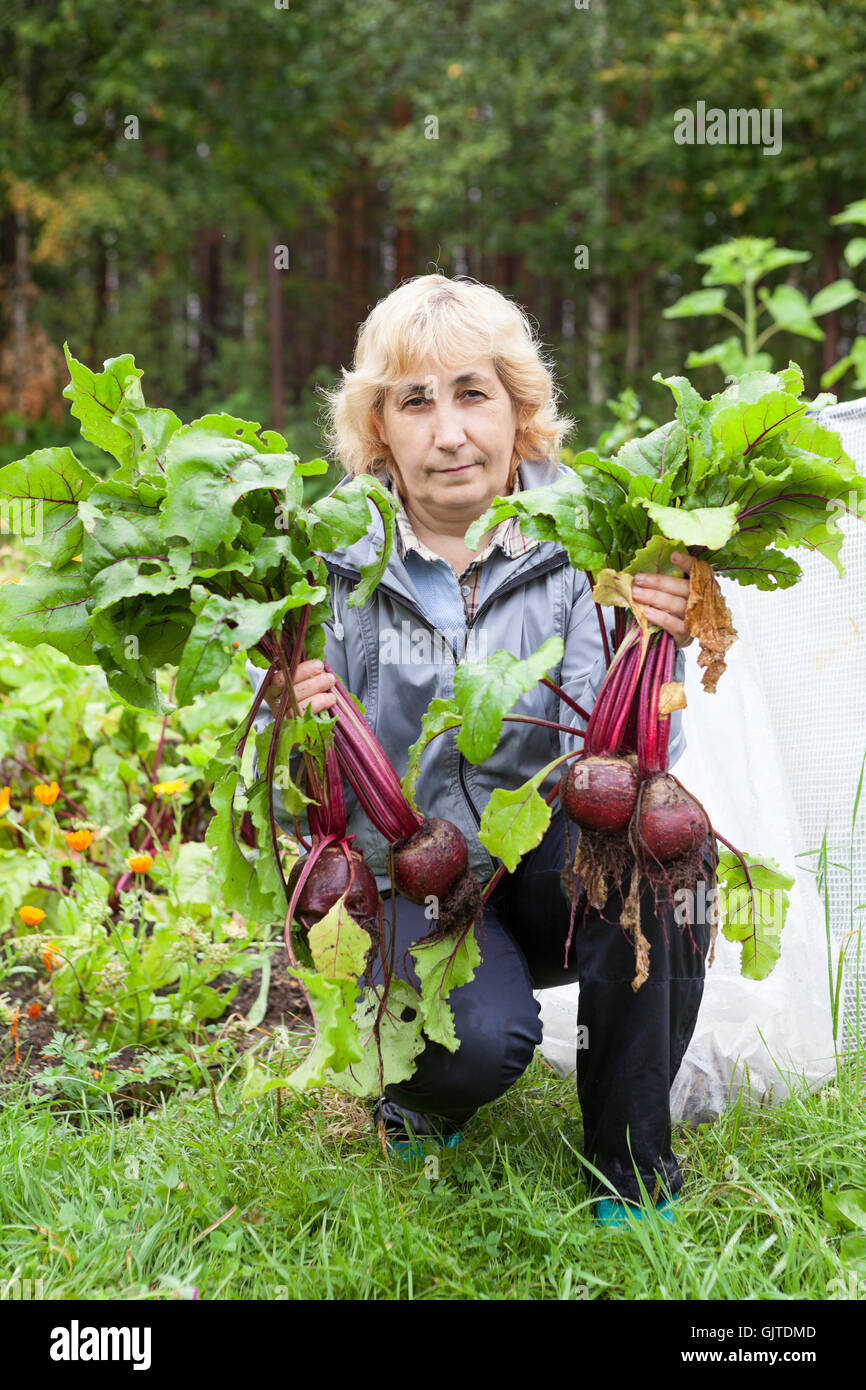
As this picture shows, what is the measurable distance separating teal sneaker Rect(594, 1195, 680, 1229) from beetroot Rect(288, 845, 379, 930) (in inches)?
24.2

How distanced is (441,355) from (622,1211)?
154cm

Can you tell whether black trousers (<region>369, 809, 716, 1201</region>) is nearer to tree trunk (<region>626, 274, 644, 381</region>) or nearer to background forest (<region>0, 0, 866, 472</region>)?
background forest (<region>0, 0, 866, 472</region>)

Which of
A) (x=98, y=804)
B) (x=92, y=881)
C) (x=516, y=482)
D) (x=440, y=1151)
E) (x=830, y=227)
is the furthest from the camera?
(x=830, y=227)

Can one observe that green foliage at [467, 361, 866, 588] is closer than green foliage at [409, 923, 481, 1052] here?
Yes

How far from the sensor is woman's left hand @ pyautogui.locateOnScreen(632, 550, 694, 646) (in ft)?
5.49

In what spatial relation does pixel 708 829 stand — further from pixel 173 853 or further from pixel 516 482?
pixel 173 853

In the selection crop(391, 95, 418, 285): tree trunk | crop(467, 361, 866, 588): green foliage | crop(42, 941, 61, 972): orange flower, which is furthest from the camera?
crop(391, 95, 418, 285): tree trunk

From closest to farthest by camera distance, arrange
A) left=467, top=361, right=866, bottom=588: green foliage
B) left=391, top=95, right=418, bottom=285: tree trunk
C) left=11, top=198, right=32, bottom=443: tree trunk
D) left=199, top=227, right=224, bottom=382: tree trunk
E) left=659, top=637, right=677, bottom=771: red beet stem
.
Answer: left=467, top=361, right=866, bottom=588: green foliage → left=659, top=637, right=677, bottom=771: red beet stem → left=11, top=198, right=32, bottom=443: tree trunk → left=391, top=95, right=418, bottom=285: tree trunk → left=199, top=227, right=224, bottom=382: tree trunk

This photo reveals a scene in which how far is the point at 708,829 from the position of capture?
5.64 feet

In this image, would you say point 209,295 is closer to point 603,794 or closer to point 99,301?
point 99,301

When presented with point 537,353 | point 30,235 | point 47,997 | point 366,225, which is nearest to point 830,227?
point 366,225

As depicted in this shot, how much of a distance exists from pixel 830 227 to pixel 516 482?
33.7ft

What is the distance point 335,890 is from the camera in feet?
5.73

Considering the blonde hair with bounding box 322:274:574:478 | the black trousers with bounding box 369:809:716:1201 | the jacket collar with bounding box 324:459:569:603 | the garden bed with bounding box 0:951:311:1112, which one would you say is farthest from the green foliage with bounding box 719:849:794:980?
the garden bed with bounding box 0:951:311:1112
